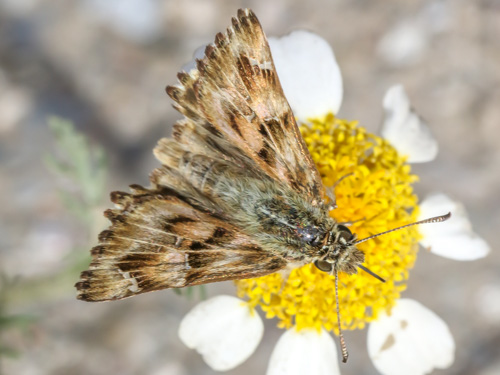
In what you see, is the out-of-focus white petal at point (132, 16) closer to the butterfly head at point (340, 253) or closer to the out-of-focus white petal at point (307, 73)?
the out-of-focus white petal at point (307, 73)

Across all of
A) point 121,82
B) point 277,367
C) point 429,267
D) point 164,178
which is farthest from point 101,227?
point 429,267

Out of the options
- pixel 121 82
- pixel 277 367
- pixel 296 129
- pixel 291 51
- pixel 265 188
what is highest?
pixel 121 82

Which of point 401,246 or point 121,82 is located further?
point 121,82

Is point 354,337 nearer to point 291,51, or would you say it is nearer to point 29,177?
point 291,51

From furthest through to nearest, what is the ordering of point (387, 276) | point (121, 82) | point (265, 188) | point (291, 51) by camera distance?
point (121, 82) → point (291, 51) → point (387, 276) → point (265, 188)

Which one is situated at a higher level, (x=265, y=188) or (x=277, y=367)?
(x=265, y=188)

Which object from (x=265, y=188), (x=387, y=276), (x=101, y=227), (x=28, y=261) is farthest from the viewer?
(x=28, y=261)

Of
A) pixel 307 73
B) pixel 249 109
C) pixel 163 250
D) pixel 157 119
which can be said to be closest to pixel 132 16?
pixel 157 119
